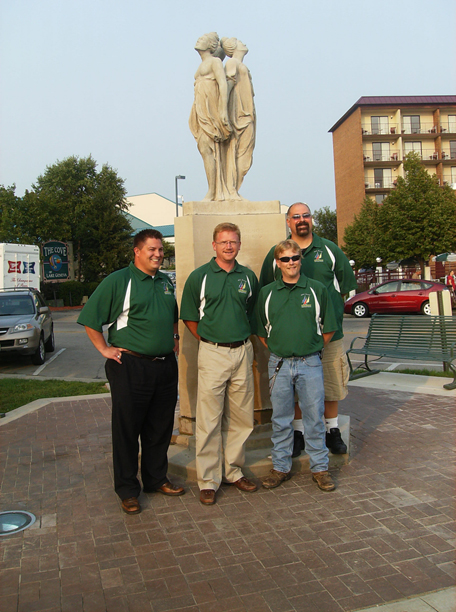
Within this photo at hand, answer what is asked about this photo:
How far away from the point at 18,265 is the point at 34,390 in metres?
13.5

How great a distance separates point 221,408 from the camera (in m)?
4.12

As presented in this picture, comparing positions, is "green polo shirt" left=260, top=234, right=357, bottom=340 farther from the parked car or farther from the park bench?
the parked car

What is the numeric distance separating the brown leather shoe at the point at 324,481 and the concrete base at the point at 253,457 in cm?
38

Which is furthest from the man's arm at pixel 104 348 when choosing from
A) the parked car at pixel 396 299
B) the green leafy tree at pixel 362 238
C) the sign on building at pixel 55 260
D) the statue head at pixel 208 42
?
the green leafy tree at pixel 362 238

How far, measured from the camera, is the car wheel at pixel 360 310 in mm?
21359

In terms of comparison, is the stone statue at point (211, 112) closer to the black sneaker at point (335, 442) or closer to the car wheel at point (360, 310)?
the black sneaker at point (335, 442)

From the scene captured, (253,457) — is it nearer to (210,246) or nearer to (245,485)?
(245,485)

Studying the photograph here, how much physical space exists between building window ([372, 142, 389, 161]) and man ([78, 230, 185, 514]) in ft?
176

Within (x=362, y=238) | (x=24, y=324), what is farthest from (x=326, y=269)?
(x=362, y=238)

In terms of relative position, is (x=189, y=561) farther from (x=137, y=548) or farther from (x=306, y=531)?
(x=306, y=531)

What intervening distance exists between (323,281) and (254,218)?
0.94m

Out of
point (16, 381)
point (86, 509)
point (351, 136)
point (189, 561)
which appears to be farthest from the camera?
point (351, 136)

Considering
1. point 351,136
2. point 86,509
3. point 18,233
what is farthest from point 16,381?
point 351,136

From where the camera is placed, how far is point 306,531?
3.52 m
